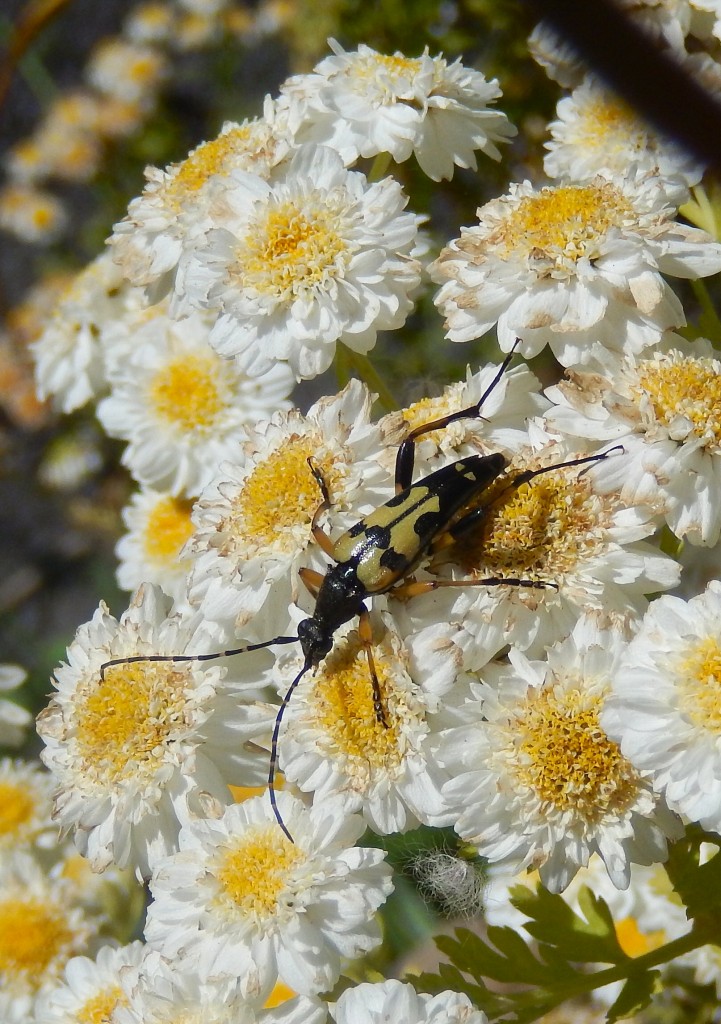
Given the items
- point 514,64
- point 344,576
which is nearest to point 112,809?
point 344,576

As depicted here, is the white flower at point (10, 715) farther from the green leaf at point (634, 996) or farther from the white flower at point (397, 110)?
the green leaf at point (634, 996)

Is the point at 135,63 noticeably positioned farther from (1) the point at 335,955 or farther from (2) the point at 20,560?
(1) the point at 335,955

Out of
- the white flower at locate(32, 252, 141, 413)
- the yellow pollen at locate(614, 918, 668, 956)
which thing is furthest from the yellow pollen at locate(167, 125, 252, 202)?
the yellow pollen at locate(614, 918, 668, 956)

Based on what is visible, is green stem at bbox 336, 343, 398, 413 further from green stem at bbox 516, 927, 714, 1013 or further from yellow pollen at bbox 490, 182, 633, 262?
green stem at bbox 516, 927, 714, 1013

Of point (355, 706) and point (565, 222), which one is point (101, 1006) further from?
point (565, 222)

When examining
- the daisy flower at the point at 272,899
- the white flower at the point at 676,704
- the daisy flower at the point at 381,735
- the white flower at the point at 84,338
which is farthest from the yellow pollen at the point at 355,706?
the white flower at the point at 84,338
